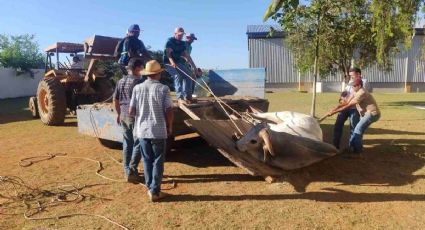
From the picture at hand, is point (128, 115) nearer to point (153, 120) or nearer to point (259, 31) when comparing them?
point (153, 120)

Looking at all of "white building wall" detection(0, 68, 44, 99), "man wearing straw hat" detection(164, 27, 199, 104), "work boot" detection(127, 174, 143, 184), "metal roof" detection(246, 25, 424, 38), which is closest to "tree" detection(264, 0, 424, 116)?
"man wearing straw hat" detection(164, 27, 199, 104)

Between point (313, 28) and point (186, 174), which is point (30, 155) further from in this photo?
point (313, 28)

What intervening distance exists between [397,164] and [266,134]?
2566 millimetres

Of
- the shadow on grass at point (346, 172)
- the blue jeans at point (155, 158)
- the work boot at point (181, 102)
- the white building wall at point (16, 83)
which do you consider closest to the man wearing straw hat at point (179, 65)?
the work boot at point (181, 102)

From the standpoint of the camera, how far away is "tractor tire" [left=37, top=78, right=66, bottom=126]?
11.3 meters

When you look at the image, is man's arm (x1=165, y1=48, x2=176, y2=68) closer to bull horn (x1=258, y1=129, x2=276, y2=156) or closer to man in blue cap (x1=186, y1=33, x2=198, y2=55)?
man in blue cap (x1=186, y1=33, x2=198, y2=55)

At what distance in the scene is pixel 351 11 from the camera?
13016 mm

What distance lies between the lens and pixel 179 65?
24.8ft

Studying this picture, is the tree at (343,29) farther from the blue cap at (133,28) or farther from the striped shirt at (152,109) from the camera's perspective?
the blue cap at (133,28)

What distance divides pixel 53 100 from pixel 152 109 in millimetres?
7213

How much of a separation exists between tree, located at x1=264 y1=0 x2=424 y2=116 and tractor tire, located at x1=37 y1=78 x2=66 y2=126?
20.1 ft

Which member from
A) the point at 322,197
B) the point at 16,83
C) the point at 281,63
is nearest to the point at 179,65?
the point at 322,197

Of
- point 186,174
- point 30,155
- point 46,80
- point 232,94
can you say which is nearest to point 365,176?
point 186,174

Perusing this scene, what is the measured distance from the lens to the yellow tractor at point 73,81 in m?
11.5
